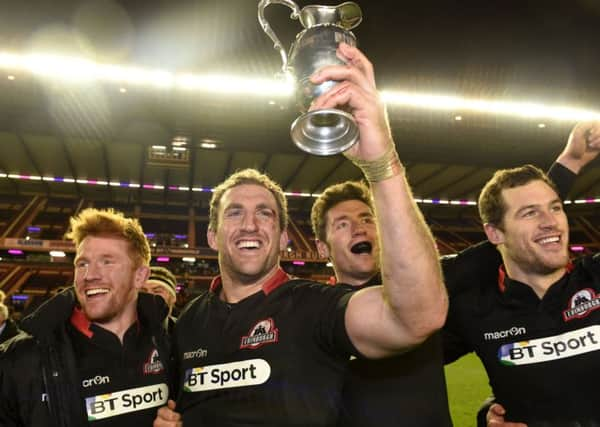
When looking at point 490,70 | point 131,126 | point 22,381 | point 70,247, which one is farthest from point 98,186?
point 22,381

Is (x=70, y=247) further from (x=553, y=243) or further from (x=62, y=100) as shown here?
(x=553, y=243)

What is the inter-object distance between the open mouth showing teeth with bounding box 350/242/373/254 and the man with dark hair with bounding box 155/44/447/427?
1.52 ft

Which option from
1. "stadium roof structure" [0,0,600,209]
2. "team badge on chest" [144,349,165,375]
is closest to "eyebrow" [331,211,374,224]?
"team badge on chest" [144,349,165,375]

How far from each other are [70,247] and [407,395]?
2074 centimetres

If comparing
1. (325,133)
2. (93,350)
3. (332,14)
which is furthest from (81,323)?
(332,14)

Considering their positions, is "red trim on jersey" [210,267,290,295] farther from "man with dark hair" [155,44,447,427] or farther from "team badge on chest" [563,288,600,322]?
"team badge on chest" [563,288,600,322]

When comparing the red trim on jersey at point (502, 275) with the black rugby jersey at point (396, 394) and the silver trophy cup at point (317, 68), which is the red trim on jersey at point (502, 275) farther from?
the silver trophy cup at point (317, 68)

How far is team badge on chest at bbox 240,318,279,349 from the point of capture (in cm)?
173

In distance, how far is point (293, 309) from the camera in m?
1.79

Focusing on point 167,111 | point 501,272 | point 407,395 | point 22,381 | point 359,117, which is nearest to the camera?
point 359,117

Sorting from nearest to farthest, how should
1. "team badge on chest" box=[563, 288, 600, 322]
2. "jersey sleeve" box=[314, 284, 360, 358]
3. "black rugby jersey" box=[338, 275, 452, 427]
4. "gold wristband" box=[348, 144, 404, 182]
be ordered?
1. "gold wristband" box=[348, 144, 404, 182]
2. "jersey sleeve" box=[314, 284, 360, 358]
3. "black rugby jersey" box=[338, 275, 452, 427]
4. "team badge on chest" box=[563, 288, 600, 322]

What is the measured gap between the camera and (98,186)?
21.7 m

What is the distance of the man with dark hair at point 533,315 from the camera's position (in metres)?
2.06

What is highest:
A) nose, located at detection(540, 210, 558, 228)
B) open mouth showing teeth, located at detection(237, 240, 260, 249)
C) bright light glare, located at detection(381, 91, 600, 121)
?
bright light glare, located at detection(381, 91, 600, 121)
